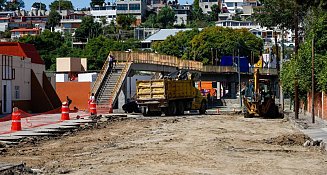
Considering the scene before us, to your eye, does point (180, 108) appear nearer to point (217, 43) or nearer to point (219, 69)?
point (219, 69)

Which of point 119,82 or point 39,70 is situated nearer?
point 39,70

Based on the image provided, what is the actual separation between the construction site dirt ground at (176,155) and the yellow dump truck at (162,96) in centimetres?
1984

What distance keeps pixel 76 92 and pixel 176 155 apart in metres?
53.6

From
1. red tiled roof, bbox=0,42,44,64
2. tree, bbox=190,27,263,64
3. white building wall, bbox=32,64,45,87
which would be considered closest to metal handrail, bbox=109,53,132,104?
white building wall, bbox=32,64,45,87

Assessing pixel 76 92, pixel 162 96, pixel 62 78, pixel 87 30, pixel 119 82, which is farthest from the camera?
pixel 87 30

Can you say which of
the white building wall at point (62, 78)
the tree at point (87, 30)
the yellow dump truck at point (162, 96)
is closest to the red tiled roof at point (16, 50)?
the yellow dump truck at point (162, 96)

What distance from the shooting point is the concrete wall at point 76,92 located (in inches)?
2790

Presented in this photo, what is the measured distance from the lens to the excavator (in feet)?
151

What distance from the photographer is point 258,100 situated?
46.3 metres

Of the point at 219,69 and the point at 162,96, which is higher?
the point at 219,69

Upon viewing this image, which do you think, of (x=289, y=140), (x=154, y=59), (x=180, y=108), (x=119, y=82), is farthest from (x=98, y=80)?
(x=289, y=140)

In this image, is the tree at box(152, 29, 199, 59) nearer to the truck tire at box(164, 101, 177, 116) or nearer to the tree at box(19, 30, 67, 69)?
the tree at box(19, 30, 67, 69)

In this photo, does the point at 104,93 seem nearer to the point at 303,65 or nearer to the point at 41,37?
the point at 303,65

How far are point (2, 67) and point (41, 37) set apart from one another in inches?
3892
